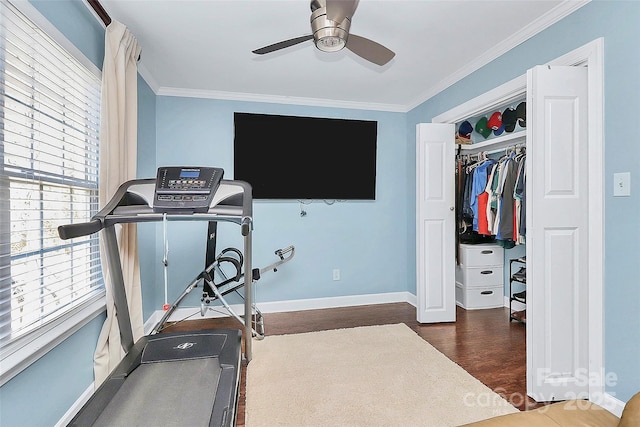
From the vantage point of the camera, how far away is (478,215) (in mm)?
3578

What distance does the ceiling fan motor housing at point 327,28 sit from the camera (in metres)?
1.77

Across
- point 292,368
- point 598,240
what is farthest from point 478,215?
Result: point 292,368

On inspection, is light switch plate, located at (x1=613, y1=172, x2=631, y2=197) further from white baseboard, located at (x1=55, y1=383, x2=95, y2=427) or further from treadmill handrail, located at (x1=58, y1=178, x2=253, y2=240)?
white baseboard, located at (x1=55, y1=383, x2=95, y2=427)

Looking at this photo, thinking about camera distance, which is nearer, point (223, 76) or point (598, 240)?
point (598, 240)

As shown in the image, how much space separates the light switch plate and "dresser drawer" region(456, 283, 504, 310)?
2.18 meters

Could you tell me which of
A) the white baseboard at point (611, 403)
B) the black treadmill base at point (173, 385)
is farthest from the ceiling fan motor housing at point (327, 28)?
the white baseboard at point (611, 403)

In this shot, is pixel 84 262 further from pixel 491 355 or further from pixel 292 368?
pixel 491 355

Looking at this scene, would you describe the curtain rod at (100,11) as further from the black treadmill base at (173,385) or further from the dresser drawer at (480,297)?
the dresser drawer at (480,297)

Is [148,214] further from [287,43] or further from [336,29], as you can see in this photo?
[336,29]

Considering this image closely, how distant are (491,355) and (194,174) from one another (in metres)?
2.62

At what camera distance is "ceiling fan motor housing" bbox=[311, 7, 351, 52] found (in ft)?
5.81

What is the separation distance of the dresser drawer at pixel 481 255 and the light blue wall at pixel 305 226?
2.24 ft

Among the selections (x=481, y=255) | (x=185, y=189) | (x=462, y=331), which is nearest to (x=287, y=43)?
(x=185, y=189)

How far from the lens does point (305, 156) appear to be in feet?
11.8
